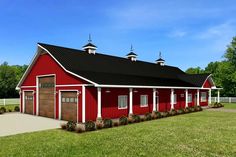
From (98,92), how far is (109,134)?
5481 millimetres

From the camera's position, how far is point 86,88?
19297 mm

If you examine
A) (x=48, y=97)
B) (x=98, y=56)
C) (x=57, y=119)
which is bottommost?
(x=57, y=119)

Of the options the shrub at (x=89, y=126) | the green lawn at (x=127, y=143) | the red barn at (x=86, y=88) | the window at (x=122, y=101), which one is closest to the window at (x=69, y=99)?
the red barn at (x=86, y=88)

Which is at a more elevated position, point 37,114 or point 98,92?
point 98,92

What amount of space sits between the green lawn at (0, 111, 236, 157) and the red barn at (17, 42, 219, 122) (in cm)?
528

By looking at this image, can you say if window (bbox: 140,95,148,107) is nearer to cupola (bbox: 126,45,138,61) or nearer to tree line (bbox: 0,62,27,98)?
cupola (bbox: 126,45,138,61)

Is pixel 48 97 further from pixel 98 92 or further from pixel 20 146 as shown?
pixel 20 146

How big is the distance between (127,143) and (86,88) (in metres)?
8.41

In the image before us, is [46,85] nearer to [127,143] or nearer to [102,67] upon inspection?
[102,67]

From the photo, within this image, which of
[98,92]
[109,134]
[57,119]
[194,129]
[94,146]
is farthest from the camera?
[57,119]

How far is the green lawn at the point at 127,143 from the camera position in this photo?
10.3m

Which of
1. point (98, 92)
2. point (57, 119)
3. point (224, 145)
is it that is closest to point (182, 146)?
point (224, 145)

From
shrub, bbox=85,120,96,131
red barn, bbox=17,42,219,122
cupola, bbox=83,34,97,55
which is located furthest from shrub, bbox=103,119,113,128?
cupola, bbox=83,34,97,55

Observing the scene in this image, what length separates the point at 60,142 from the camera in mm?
12164
